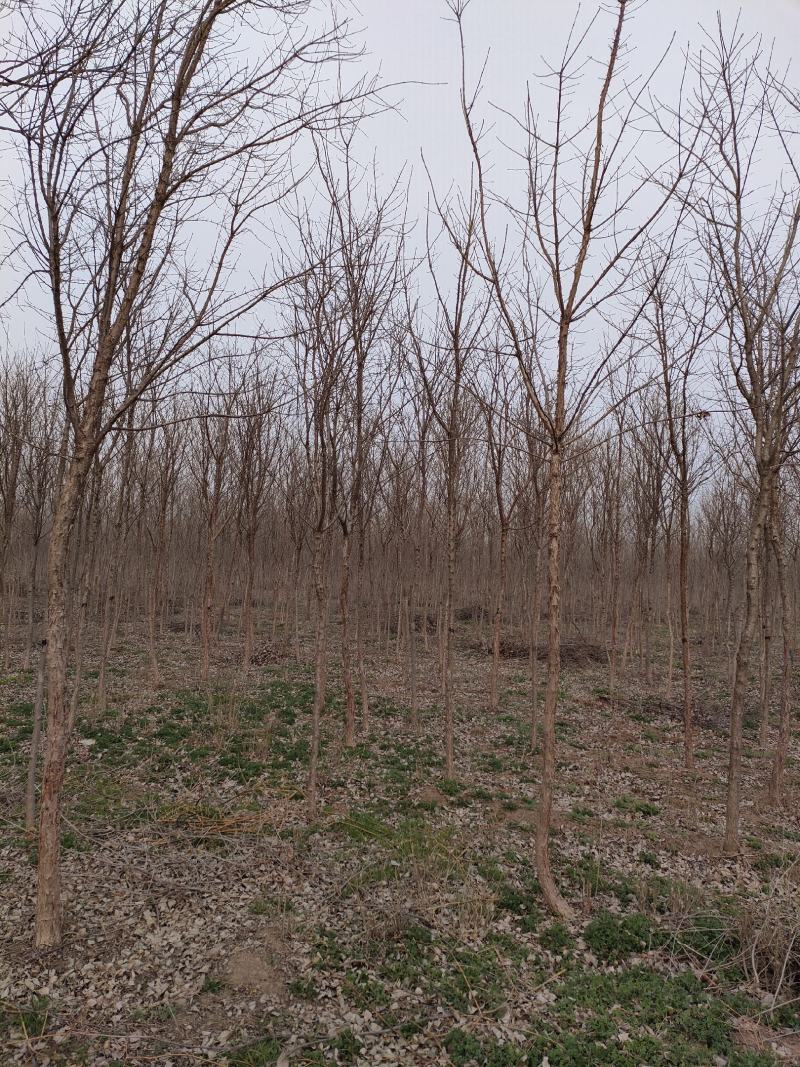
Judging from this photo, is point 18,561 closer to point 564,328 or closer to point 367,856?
point 367,856

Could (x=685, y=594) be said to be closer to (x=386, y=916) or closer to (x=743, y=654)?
(x=743, y=654)

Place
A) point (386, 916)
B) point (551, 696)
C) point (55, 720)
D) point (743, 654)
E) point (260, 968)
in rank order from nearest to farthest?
Result: point (55, 720) → point (260, 968) → point (386, 916) → point (551, 696) → point (743, 654)

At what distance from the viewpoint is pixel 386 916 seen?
3.84 metres

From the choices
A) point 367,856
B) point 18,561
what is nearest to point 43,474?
point 367,856

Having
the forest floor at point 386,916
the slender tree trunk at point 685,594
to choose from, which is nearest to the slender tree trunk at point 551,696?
the forest floor at point 386,916

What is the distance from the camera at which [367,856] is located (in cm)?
470

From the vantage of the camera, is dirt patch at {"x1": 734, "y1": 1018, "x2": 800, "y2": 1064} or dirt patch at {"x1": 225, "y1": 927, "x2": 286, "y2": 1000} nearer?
dirt patch at {"x1": 734, "y1": 1018, "x2": 800, "y2": 1064}

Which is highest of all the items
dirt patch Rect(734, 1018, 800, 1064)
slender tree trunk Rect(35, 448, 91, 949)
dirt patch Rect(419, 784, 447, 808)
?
slender tree trunk Rect(35, 448, 91, 949)

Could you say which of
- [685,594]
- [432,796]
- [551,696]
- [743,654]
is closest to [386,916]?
[551,696]

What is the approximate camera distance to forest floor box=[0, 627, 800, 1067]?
9.57 ft

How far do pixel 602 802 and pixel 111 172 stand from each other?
273 inches

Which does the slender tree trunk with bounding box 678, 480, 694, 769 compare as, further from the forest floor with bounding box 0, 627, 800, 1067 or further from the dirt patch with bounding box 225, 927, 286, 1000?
the dirt patch with bounding box 225, 927, 286, 1000

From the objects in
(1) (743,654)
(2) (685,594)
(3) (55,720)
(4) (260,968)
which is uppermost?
(2) (685,594)

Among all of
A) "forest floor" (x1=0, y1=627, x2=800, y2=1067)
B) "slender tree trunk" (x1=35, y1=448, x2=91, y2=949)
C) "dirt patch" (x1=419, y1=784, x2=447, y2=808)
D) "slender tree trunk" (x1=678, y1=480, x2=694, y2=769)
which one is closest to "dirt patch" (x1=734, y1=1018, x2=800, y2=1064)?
"forest floor" (x1=0, y1=627, x2=800, y2=1067)
